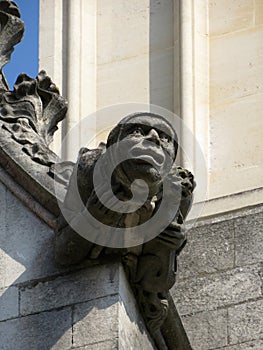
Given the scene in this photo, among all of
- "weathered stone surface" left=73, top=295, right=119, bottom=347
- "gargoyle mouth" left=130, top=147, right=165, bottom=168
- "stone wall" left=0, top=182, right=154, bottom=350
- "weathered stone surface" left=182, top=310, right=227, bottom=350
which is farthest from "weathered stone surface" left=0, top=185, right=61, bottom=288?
"weathered stone surface" left=182, top=310, right=227, bottom=350

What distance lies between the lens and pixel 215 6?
19188 mm

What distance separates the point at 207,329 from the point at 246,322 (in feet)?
0.87

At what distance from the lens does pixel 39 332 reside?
1447 cm

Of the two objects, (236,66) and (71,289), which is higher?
(71,289)

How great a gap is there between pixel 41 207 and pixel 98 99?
4006 millimetres

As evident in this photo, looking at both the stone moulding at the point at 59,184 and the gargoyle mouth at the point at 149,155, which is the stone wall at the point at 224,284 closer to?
the stone moulding at the point at 59,184

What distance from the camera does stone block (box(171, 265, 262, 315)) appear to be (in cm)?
1689

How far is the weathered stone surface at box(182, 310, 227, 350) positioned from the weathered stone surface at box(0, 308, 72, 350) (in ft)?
7.52

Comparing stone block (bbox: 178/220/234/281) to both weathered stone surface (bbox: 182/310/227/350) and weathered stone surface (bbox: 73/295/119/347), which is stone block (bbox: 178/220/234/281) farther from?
weathered stone surface (bbox: 73/295/119/347)

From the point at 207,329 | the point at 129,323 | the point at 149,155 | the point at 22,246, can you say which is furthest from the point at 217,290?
the point at 149,155

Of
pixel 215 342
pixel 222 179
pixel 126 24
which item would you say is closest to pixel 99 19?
pixel 126 24

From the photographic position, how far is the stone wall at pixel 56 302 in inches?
565

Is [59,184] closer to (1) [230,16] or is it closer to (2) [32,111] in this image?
(2) [32,111]

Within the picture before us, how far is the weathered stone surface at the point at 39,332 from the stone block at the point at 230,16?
4.99 m
